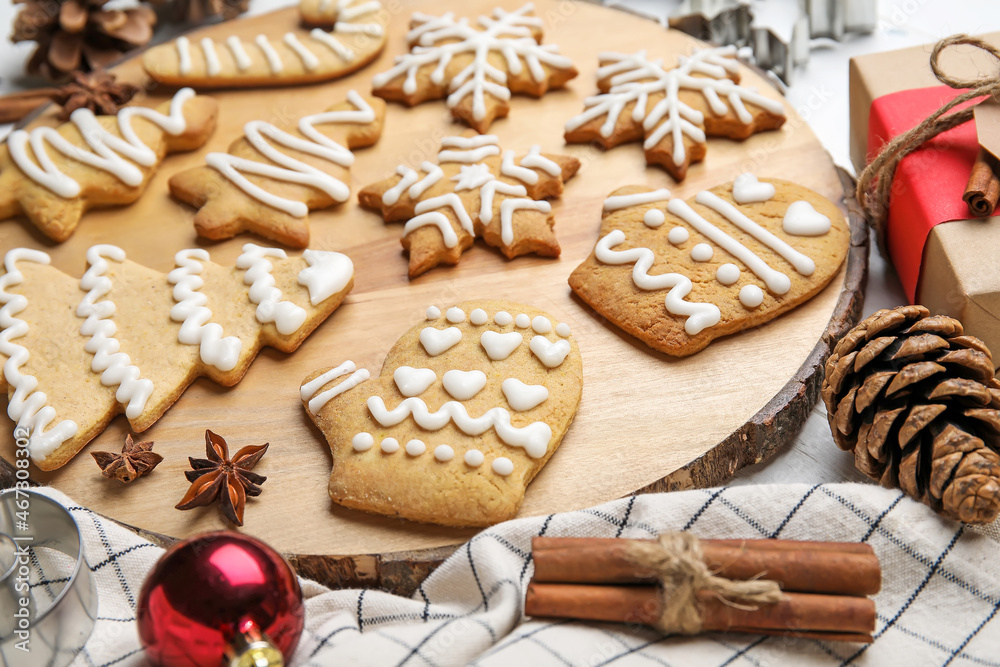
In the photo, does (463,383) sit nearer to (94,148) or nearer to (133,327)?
(133,327)

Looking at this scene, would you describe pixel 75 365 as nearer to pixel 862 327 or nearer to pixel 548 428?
pixel 548 428

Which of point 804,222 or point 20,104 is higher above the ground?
point 20,104

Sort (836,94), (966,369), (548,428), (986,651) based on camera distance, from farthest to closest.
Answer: (836,94) < (548,428) < (966,369) < (986,651)

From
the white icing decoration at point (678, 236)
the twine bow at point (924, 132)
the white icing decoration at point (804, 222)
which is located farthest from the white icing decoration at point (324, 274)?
the twine bow at point (924, 132)

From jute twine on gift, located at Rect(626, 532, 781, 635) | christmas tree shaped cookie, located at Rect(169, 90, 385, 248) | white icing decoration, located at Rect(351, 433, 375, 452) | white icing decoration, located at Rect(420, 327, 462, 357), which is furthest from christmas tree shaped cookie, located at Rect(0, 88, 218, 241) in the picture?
jute twine on gift, located at Rect(626, 532, 781, 635)

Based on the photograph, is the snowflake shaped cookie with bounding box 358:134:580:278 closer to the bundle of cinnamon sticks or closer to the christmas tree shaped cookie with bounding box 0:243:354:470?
the christmas tree shaped cookie with bounding box 0:243:354:470

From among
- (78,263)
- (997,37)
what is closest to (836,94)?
(997,37)

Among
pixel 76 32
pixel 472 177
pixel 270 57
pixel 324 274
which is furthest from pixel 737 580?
pixel 76 32
